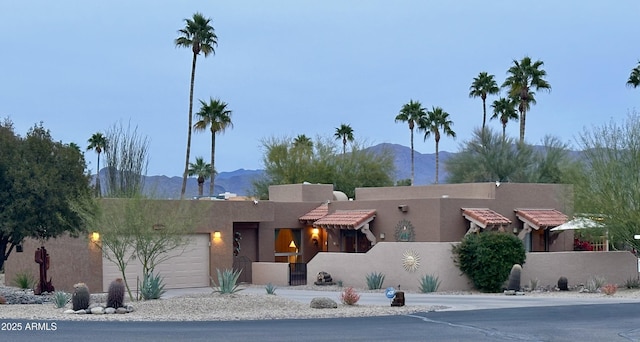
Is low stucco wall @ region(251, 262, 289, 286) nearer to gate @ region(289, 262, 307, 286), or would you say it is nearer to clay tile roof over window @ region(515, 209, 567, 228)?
gate @ region(289, 262, 307, 286)

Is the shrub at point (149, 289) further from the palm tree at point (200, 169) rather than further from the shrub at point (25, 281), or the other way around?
the palm tree at point (200, 169)

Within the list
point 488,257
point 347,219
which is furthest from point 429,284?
point 347,219

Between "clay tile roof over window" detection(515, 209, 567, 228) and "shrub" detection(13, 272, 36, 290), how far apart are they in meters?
19.0

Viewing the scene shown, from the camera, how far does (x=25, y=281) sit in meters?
37.7

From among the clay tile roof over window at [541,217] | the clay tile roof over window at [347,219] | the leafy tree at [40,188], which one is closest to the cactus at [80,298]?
the leafy tree at [40,188]

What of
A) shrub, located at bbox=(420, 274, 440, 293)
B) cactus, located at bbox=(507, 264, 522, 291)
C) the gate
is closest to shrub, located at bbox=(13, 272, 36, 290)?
the gate

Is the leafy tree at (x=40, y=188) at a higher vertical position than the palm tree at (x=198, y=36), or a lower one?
lower

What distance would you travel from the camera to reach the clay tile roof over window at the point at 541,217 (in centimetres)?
3806

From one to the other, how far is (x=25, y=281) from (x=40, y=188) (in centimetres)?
855

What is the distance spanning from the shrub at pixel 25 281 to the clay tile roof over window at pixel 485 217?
1670 centimetres

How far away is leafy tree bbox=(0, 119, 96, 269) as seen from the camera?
99.0ft

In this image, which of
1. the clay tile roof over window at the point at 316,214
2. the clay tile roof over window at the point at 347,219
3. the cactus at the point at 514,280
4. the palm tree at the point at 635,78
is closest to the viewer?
the cactus at the point at 514,280

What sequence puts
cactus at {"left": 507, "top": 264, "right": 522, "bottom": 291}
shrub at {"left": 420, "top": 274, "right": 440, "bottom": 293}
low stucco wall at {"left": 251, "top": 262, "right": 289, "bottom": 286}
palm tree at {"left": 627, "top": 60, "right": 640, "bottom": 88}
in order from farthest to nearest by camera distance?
palm tree at {"left": 627, "top": 60, "right": 640, "bottom": 88} → low stucco wall at {"left": 251, "top": 262, "right": 289, "bottom": 286} → shrub at {"left": 420, "top": 274, "right": 440, "bottom": 293} → cactus at {"left": 507, "top": 264, "right": 522, "bottom": 291}

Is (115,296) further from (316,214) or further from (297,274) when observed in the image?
(316,214)
